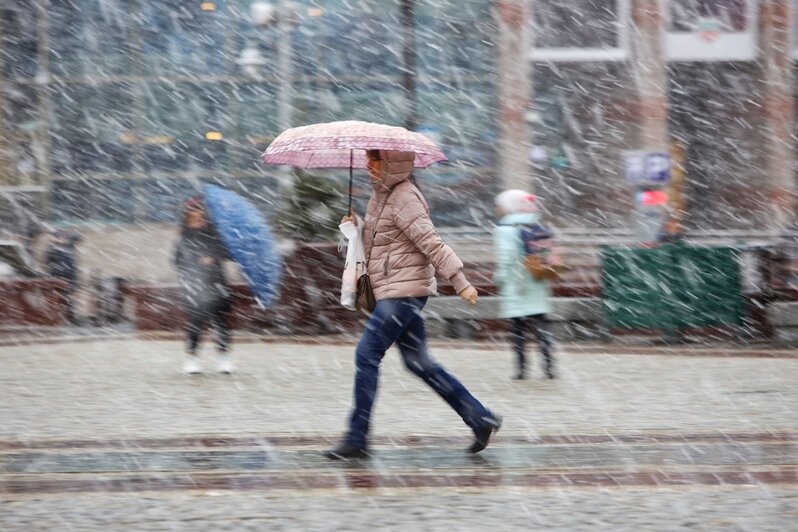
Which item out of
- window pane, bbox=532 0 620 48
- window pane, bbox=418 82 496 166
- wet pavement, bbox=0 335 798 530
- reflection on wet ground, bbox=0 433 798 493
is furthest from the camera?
window pane, bbox=418 82 496 166

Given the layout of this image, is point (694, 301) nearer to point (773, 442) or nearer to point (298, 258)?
point (298, 258)

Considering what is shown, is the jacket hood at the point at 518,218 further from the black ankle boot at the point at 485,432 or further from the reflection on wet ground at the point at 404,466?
the black ankle boot at the point at 485,432

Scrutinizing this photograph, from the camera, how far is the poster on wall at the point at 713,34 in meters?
23.5

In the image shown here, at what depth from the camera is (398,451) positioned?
7676 mm

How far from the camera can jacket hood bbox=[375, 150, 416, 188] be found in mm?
7230

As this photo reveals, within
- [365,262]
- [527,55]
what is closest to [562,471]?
[365,262]

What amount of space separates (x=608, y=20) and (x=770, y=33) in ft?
8.61

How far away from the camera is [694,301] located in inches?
625

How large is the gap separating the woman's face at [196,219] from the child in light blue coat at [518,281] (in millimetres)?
2485

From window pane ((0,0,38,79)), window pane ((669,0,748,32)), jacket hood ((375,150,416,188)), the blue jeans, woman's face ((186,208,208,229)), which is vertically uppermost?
window pane ((669,0,748,32))

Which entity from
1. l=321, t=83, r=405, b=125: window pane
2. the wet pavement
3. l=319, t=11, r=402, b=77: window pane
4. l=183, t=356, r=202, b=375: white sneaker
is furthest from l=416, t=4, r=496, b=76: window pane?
l=183, t=356, r=202, b=375: white sneaker

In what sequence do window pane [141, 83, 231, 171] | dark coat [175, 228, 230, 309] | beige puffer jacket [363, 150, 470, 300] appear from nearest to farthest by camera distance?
1. beige puffer jacket [363, 150, 470, 300]
2. dark coat [175, 228, 230, 309]
3. window pane [141, 83, 231, 171]

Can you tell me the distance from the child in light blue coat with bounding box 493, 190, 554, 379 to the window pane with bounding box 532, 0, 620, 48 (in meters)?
12.1

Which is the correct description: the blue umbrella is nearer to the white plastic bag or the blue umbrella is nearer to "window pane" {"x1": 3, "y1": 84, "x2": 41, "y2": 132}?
the white plastic bag
